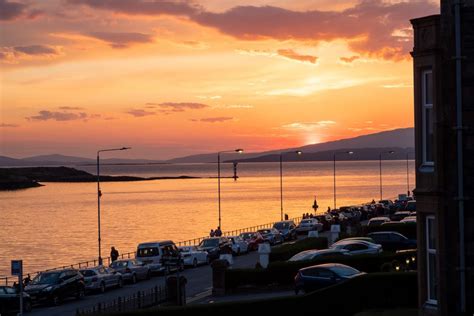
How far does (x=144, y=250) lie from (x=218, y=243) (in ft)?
34.3

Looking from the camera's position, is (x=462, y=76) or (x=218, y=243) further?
(x=218, y=243)

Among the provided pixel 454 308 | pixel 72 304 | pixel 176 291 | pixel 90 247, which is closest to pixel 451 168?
pixel 454 308

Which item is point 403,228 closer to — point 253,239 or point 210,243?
point 210,243

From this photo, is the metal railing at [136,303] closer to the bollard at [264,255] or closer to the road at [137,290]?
the road at [137,290]

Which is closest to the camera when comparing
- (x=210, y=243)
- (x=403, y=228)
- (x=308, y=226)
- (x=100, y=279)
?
(x=100, y=279)

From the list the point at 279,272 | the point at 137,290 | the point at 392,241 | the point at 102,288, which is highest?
the point at 392,241

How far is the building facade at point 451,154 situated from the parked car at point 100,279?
28406mm

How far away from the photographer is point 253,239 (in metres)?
72.1

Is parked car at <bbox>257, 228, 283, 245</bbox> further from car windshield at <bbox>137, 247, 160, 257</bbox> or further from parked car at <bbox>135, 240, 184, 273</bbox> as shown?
car windshield at <bbox>137, 247, 160, 257</bbox>

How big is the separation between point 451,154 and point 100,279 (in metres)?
30.0

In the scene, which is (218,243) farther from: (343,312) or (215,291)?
(343,312)

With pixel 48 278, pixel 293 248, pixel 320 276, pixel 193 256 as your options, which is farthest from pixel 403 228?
pixel 48 278

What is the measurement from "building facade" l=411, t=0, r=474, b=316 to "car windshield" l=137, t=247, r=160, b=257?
3687 centimetres

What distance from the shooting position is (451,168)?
66.9ft
